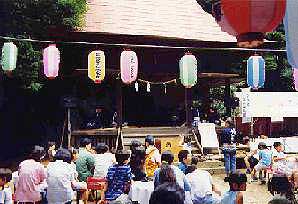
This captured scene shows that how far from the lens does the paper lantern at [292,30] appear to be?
445cm

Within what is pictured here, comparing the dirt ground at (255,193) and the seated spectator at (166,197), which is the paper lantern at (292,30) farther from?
the dirt ground at (255,193)

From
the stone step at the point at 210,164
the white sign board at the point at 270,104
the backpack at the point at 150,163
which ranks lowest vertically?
the stone step at the point at 210,164

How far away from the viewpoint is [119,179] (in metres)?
7.88

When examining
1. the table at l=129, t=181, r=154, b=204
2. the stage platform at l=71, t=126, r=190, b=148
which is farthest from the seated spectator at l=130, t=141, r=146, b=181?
the stage platform at l=71, t=126, r=190, b=148

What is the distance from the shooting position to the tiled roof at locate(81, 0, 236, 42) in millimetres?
19359

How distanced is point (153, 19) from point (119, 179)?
13758mm

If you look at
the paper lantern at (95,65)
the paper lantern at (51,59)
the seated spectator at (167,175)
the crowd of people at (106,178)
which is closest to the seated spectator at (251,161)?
the paper lantern at (95,65)

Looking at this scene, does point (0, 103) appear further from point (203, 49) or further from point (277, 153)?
point (277, 153)

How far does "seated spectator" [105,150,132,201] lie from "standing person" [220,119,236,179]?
7556mm

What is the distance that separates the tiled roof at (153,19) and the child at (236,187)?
516 inches

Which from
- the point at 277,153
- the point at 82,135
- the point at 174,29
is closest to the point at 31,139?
the point at 82,135

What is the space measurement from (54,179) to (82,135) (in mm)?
10005

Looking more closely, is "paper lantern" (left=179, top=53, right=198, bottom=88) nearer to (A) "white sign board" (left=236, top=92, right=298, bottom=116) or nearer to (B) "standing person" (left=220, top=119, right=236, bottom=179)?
(B) "standing person" (left=220, top=119, right=236, bottom=179)

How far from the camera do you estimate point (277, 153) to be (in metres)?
14.2
